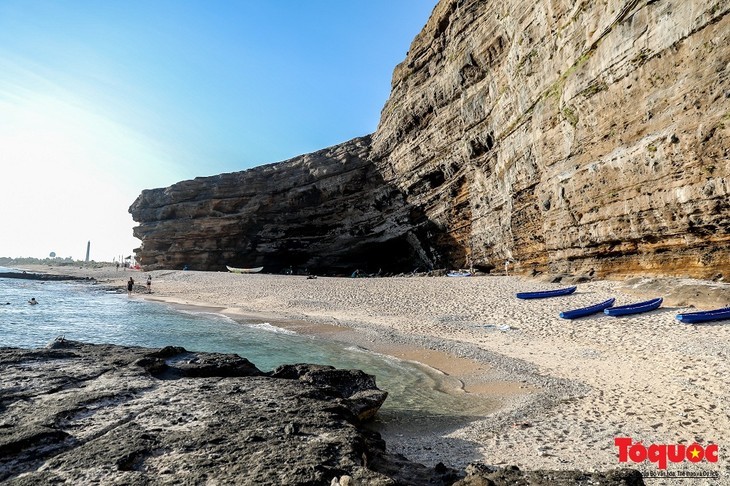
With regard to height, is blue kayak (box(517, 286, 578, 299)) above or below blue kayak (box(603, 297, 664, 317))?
above

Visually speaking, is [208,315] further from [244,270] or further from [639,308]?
[244,270]

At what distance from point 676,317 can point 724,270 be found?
13.6 feet

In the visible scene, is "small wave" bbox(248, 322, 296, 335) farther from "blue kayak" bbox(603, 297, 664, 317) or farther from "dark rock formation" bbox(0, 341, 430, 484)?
"blue kayak" bbox(603, 297, 664, 317)

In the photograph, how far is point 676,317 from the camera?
12.9m

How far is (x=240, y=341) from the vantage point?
1546 centimetres

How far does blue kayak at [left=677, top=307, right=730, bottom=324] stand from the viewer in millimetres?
12078

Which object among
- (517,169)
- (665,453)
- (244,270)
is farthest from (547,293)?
Result: (244,270)

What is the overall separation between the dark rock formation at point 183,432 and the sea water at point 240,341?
68.8 inches

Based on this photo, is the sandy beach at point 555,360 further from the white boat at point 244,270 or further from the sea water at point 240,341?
the white boat at point 244,270

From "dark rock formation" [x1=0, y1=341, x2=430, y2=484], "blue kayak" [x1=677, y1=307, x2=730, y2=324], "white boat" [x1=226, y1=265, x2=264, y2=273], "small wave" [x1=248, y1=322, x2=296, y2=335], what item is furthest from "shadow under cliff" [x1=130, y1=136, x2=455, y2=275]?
"dark rock formation" [x1=0, y1=341, x2=430, y2=484]

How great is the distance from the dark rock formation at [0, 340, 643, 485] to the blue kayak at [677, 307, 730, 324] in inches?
440

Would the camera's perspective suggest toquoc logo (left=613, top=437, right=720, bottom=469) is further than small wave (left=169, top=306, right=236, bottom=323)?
No

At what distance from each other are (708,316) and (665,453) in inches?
363

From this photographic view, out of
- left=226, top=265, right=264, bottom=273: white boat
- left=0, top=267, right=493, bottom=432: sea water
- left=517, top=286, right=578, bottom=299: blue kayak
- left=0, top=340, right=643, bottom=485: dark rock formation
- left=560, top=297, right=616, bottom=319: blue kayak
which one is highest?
left=226, top=265, right=264, bottom=273: white boat
